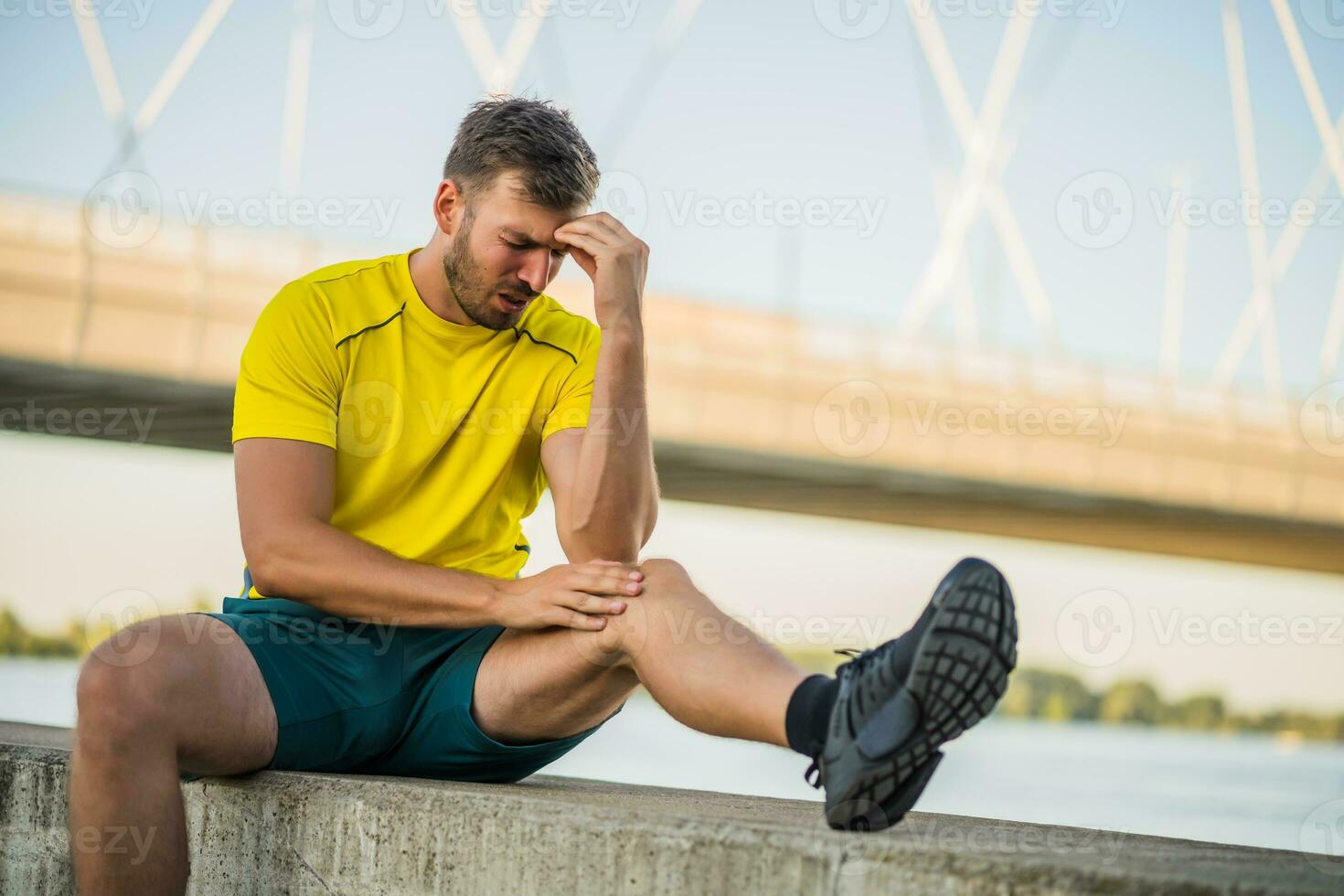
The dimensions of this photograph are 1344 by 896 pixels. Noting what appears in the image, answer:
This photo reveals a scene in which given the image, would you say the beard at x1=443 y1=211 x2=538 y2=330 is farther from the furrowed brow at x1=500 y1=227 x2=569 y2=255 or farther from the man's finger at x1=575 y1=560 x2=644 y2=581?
the man's finger at x1=575 y1=560 x2=644 y2=581

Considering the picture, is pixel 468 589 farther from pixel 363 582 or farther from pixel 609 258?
pixel 609 258

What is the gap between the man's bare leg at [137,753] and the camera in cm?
197

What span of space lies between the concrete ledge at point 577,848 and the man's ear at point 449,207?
114 cm

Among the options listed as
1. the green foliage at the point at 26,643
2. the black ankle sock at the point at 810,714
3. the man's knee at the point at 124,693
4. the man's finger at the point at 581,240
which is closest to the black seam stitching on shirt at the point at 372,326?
the man's finger at the point at 581,240

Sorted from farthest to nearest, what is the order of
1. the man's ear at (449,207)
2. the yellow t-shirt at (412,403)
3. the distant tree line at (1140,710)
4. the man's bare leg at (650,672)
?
the distant tree line at (1140,710) < the man's ear at (449,207) < the yellow t-shirt at (412,403) < the man's bare leg at (650,672)

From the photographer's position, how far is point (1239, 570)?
2588cm

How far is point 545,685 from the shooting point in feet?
7.80

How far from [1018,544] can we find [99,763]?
23825mm

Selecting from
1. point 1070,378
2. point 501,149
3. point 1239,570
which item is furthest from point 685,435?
point 501,149

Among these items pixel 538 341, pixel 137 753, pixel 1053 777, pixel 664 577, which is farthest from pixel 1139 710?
pixel 137 753

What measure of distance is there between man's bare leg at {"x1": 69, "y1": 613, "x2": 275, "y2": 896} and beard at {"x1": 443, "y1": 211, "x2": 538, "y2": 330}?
0.92 m

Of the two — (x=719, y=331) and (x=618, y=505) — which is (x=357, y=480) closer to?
(x=618, y=505)

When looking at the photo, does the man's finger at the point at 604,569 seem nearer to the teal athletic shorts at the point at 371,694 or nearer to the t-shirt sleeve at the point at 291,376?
the teal athletic shorts at the point at 371,694

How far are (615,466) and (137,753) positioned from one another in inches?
38.5
